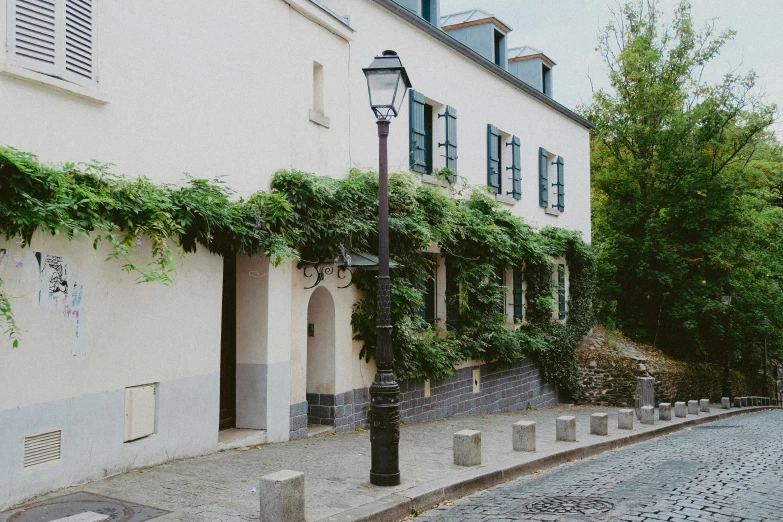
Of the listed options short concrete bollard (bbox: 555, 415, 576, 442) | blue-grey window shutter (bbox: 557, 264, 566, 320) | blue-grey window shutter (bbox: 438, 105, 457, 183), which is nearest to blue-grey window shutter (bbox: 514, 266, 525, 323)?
blue-grey window shutter (bbox: 557, 264, 566, 320)

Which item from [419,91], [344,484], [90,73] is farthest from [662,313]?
[90,73]

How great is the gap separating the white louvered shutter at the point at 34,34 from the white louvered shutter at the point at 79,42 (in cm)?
15

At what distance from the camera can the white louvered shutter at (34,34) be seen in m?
6.61

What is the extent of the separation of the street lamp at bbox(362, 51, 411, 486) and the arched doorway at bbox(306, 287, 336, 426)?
4034 mm

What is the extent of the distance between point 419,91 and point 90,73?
8134 millimetres

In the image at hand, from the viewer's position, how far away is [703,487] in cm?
783

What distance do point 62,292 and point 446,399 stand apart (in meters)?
9.26

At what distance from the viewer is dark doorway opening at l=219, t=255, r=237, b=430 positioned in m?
10.1

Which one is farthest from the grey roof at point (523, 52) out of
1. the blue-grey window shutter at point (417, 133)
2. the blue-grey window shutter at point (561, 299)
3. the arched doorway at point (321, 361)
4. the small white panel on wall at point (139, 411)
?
the small white panel on wall at point (139, 411)

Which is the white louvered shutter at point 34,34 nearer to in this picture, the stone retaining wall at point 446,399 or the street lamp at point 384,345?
the street lamp at point 384,345

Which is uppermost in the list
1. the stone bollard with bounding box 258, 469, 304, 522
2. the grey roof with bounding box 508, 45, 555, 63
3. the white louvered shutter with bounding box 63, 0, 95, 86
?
the grey roof with bounding box 508, 45, 555, 63

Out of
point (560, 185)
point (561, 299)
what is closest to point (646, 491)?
point (561, 299)

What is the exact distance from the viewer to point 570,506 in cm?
691

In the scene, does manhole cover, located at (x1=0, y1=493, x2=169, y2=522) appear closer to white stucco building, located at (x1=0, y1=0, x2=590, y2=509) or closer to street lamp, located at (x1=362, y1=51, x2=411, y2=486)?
white stucco building, located at (x1=0, y1=0, x2=590, y2=509)
